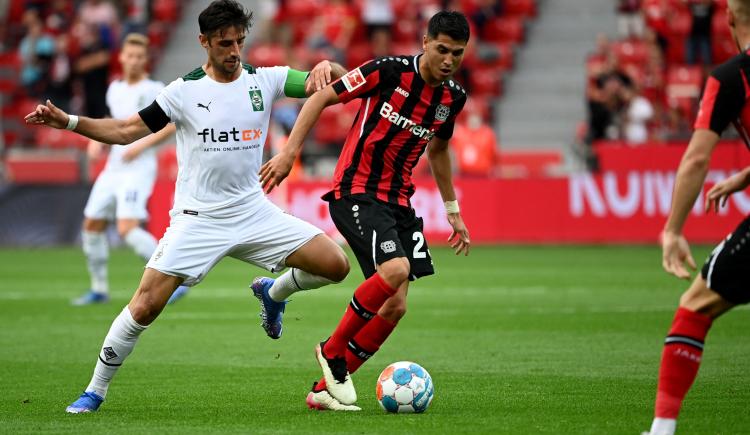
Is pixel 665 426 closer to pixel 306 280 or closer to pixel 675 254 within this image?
pixel 675 254

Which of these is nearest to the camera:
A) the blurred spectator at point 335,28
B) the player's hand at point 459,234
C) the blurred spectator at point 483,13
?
the player's hand at point 459,234

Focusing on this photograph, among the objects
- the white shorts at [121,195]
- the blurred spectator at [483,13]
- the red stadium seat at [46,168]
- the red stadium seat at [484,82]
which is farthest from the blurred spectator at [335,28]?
the white shorts at [121,195]

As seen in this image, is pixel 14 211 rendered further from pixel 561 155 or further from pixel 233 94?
pixel 233 94

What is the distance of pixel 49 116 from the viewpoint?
7188 millimetres

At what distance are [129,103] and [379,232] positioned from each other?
7.08m

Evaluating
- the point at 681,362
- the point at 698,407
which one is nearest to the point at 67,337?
the point at 698,407

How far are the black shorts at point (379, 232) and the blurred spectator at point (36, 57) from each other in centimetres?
2191

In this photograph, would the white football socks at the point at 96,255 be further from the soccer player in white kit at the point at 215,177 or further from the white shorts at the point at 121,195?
the soccer player in white kit at the point at 215,177

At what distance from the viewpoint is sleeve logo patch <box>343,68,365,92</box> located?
25.3ft

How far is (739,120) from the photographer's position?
19.4 feet

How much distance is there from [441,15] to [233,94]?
1364 mm

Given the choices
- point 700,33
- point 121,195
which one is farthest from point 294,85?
point 700,33

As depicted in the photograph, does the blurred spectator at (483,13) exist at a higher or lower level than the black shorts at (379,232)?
higher

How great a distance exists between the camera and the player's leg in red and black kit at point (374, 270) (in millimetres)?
7465
